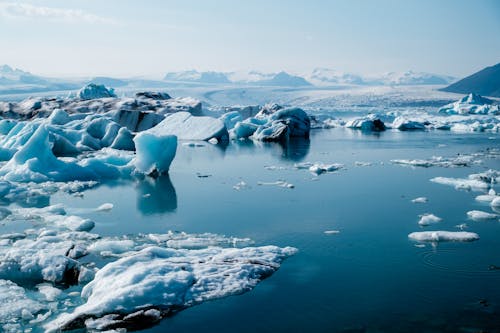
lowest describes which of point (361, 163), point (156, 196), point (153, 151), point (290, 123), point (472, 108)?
point (156, 196)

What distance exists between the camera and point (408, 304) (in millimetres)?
4285

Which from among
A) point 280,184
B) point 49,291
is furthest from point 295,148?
point 49,291

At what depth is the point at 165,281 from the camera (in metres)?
4.28

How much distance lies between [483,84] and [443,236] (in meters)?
62.9

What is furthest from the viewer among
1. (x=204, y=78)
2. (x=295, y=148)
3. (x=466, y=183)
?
(x=204, y=78)

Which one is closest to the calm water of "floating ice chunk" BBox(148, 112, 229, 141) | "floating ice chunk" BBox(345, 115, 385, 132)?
"floating ice chunk" BBox(148, 112, 229, 141)


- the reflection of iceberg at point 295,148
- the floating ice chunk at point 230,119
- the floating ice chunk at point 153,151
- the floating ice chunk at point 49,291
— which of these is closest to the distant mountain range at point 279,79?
the floating ice chunk at point 230,119

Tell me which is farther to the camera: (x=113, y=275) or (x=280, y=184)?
(x=280, y=184)

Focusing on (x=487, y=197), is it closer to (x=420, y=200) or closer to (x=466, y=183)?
(x=420, y=200)

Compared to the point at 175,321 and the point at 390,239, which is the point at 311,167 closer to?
the point at 390,239

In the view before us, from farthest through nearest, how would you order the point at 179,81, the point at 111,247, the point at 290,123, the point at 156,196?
the point at 179,81 < the point at 290,123 < the point at 156,196 < the point at 111,247

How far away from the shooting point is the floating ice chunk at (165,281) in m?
3.86

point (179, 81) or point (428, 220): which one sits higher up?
point (179, 81)

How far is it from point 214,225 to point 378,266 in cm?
253
